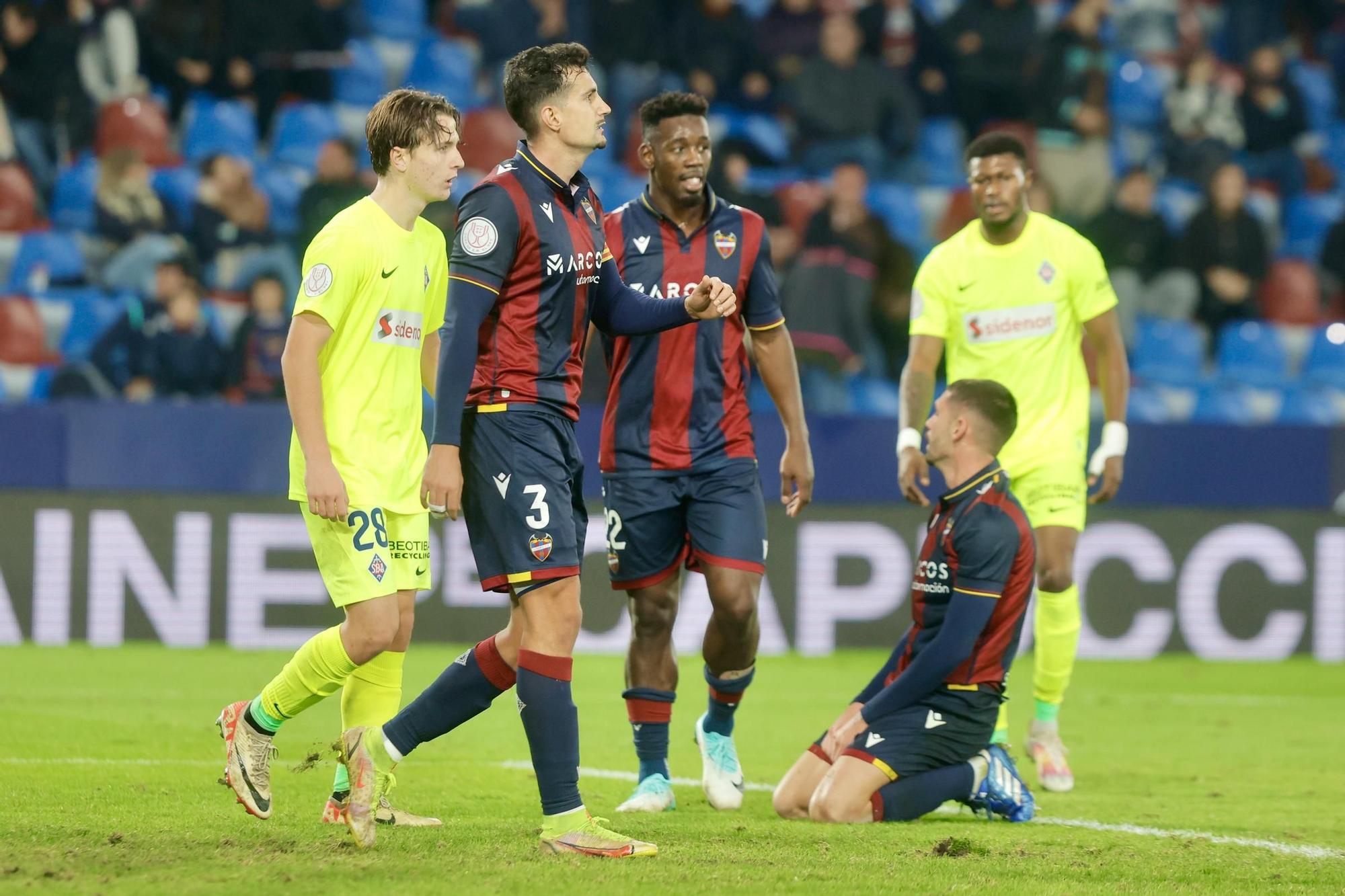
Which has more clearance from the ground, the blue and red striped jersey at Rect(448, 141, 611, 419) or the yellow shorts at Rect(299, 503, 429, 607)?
the blue and red striped jersey at Rect(448, 141, 611, 419)

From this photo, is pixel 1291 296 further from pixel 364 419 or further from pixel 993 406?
pixel 364 419

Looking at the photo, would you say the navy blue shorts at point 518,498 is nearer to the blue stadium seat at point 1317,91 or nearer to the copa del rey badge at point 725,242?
the copa del rey badge at point 725,242

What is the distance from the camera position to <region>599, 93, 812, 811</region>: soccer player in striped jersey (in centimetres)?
592

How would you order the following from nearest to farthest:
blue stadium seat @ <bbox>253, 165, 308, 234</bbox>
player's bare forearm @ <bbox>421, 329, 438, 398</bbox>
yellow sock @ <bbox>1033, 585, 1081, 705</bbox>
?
player's bare forearm @ <bbox>421, 329, 438, 398</bbox>
yellow sock @ <bbox>1033, 585, 1081, 705</bbox>
blue stadium seat @ <bbox>253, 165, 308, 234</bbox>

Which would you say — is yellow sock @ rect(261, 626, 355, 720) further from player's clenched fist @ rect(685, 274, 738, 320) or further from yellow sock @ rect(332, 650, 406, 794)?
player's clenched fist @ rect(685, 274, 738, 320)

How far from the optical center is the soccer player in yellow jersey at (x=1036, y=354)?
6.85 meters

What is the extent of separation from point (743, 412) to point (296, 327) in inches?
75.9

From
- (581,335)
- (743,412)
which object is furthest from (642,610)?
(581,335)

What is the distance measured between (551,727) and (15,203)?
32.0 feet

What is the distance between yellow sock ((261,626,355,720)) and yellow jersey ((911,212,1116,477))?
3109 millimetres

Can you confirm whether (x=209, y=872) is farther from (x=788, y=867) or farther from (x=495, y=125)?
(x=495, y=125)

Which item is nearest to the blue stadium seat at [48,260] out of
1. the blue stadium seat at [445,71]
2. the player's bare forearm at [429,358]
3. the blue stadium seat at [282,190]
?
the blue stadium seat at [282,190]

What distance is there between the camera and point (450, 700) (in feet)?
16.7

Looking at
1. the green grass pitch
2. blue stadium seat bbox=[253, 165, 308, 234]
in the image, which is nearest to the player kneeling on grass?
the green grass pitch
